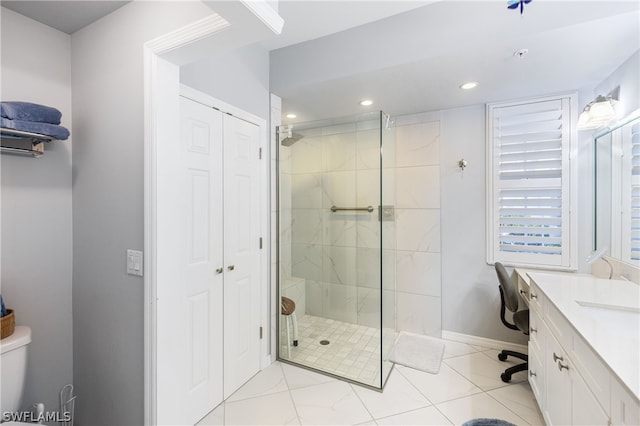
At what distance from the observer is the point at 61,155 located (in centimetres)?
171

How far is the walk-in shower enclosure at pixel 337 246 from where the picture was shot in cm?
237

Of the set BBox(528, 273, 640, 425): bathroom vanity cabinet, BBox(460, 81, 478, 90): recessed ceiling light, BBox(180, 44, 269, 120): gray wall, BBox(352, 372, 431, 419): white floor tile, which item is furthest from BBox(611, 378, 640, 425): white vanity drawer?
BBox(180, 44, 269, 120): gray wall

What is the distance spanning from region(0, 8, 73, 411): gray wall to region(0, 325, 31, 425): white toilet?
0.87 ft

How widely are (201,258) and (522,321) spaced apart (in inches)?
94.8

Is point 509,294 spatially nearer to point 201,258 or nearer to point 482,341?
point 482,341

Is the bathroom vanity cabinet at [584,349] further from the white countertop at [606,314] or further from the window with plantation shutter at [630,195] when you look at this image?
the window with plantation shutter at [630,195]

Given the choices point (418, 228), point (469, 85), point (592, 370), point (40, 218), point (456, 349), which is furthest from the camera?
point (418, 228)

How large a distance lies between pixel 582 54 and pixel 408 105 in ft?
4.07

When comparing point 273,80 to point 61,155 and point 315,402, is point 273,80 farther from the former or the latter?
point 315,402

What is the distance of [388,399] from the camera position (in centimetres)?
206

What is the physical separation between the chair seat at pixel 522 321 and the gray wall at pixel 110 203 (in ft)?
8.30

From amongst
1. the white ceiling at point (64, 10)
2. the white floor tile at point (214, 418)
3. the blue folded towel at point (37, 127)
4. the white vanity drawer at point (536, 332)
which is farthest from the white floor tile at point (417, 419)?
the white ceiling at point (64, 10)

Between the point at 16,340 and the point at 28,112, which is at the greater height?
the point at 28,112

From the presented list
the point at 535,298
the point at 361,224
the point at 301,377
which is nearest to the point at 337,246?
the point at 361,224
